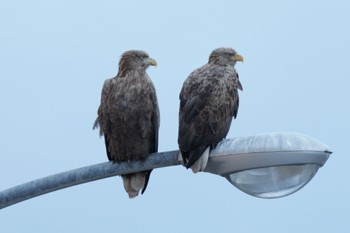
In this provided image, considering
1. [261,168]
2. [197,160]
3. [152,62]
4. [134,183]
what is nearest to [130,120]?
[134,183]

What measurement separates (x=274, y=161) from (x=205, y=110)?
2132 millimetres

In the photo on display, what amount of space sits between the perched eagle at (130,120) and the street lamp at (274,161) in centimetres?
221

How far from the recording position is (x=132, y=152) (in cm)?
774

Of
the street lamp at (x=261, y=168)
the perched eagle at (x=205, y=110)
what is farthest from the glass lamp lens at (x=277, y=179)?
the perched eagle at (x=205, y=110)

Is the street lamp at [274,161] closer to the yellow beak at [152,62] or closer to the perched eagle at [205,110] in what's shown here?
the perched eagle at [205,110]

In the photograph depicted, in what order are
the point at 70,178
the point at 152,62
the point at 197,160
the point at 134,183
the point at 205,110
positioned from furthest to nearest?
1. the point at 152,62
2. the point at 134,183
3. the point at 205,110
4. the point at 197,160
5. the point at 70,178

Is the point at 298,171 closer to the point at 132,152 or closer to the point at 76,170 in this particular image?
the point at 76,170

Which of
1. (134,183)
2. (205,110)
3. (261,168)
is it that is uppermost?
(205,110)

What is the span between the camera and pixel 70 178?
5535mm

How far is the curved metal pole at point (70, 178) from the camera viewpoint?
5.36 metres

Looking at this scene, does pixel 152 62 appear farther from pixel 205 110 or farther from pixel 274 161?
pixel 274 161

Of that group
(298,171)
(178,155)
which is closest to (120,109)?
(178,155)

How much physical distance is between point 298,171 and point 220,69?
2844 mm

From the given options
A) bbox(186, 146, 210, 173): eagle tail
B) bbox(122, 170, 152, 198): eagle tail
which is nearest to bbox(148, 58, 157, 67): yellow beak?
bbox(122, 170, 152, 198): eagle tail
